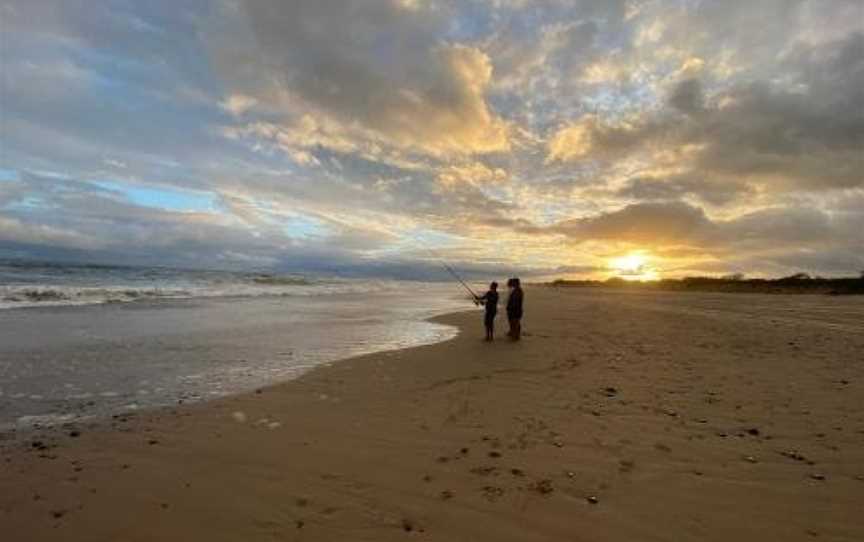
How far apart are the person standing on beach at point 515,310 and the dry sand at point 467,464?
603 cm

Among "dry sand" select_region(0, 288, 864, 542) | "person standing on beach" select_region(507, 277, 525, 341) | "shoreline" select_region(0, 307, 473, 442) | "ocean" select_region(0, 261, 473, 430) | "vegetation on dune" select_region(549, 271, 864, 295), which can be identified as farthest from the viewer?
"vegetation on dune" select_region(549, 271, 864, 295)

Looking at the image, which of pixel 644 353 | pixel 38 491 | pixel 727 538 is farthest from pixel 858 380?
pixel 38 491

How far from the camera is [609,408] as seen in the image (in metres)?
7.39

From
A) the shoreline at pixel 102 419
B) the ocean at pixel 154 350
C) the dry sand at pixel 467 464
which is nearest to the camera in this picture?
the dry sand at pixel 467 464

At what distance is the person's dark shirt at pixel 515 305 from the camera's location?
15781 mm

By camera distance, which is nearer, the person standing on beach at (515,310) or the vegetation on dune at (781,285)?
the person standing on beach at (515,310)

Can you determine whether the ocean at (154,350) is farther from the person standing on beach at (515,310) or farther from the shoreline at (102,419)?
the person standing on beach at (515,310)

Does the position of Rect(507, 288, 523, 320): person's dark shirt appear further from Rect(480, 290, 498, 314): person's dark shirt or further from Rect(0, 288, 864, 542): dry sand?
Rect(0, 288, 864, 542): dry sand

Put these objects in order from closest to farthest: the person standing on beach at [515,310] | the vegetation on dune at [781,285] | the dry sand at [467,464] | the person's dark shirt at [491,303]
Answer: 1. the dry sand at [467,464]
2. the person standing on beach at [515,310]
3. the person's dark shirt at [491,303]
4. the vegetation on dune at [781,285]

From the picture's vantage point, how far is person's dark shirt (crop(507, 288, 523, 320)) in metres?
15.8

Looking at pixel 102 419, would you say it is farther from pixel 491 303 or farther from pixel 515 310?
pixel 515 310

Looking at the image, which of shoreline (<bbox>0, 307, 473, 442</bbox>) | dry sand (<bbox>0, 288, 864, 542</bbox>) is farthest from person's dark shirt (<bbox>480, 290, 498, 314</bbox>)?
shoreline (<bbox>0, 307, 473, 442</bbox>)

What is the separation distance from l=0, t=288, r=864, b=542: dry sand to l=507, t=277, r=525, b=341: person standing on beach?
6.03 meters

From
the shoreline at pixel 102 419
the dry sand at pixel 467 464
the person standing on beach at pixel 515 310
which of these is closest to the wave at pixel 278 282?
the person standing on beach at pixel 515 310
